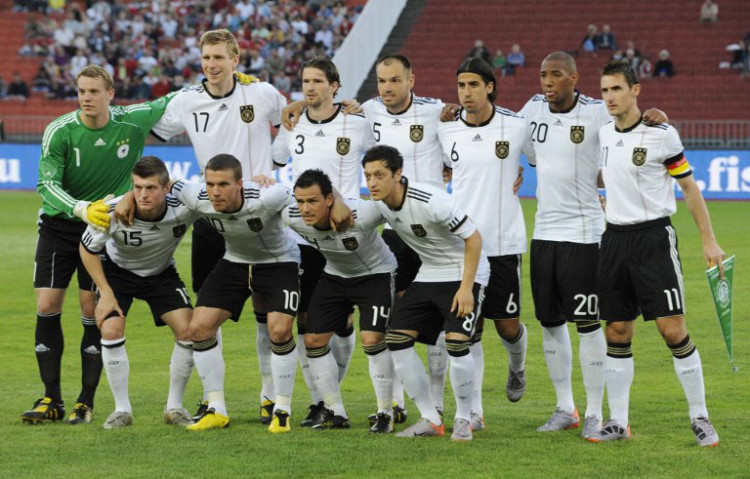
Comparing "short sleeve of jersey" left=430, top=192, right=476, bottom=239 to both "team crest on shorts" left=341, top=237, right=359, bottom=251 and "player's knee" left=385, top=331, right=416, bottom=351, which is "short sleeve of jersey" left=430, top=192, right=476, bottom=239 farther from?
"player's knee" left=385, top=331, right=416, bottom=351

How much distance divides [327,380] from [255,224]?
1.16 meters

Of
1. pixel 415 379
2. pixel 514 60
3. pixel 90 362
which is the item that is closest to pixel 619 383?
pixel 415 379

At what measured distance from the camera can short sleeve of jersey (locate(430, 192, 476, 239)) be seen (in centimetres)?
757

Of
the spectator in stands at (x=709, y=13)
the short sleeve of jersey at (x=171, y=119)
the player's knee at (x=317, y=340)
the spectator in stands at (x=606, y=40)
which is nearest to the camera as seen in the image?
the player's knee at (x=317, y=340)

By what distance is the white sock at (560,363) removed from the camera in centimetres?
823

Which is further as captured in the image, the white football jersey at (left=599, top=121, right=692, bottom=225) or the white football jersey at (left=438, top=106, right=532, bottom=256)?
the white football jersey at (left=438, top=106, right=532, bottom=256)

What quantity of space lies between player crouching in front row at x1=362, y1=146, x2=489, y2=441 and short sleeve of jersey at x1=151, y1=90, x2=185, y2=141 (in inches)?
73.3

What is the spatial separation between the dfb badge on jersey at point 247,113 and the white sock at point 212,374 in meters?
1.66

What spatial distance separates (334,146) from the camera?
846 centimetres

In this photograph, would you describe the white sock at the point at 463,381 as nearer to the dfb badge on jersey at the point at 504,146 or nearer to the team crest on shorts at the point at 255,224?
the dfb badge on jersey at the point at 504,146

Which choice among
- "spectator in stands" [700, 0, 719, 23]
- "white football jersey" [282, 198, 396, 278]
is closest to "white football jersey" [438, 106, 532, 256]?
"white football jersey" [282, 198, 396, 278]

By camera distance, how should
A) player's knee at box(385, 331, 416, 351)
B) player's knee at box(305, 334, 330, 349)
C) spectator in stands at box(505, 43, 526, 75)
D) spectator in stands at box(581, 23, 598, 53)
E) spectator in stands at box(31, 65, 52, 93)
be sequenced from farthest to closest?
spectator in stands at box(31, 65, 52, 93) → spectator in stands at box(505, 43, 526, 75) → spectator in stands at box(581, 23, 598, 53) → player's knee at box(305, 334, 330, 349) → player's knee at box(385, 331, 416, 351)

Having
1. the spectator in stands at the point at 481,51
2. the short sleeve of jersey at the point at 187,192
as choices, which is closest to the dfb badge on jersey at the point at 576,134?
the short sleeve of jersey at the point at 187,192

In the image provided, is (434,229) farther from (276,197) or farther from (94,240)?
(94,240)
